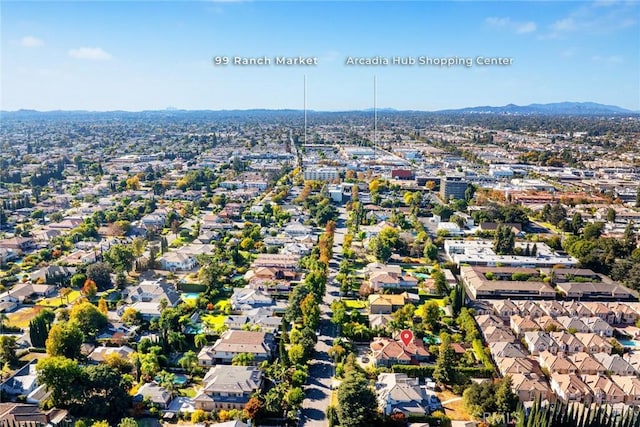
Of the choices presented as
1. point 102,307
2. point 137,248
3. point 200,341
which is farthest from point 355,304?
point 137,248

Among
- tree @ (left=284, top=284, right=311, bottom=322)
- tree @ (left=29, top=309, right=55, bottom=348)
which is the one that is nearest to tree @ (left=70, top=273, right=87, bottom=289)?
tree @ (left=29, top=309, right=55, bottom=348)

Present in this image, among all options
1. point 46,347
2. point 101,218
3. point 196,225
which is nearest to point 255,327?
point 46,347

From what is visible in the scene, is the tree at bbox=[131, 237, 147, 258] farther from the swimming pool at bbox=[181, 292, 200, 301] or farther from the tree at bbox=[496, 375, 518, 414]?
the tree at bbox=[496, 375, 518, 414]

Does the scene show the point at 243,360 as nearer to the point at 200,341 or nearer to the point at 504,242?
the point at 200,341

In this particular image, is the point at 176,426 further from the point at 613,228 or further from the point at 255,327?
the point at 613,228

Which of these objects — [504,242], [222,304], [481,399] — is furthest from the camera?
[504,242]

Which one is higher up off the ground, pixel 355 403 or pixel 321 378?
pixel 355 403
